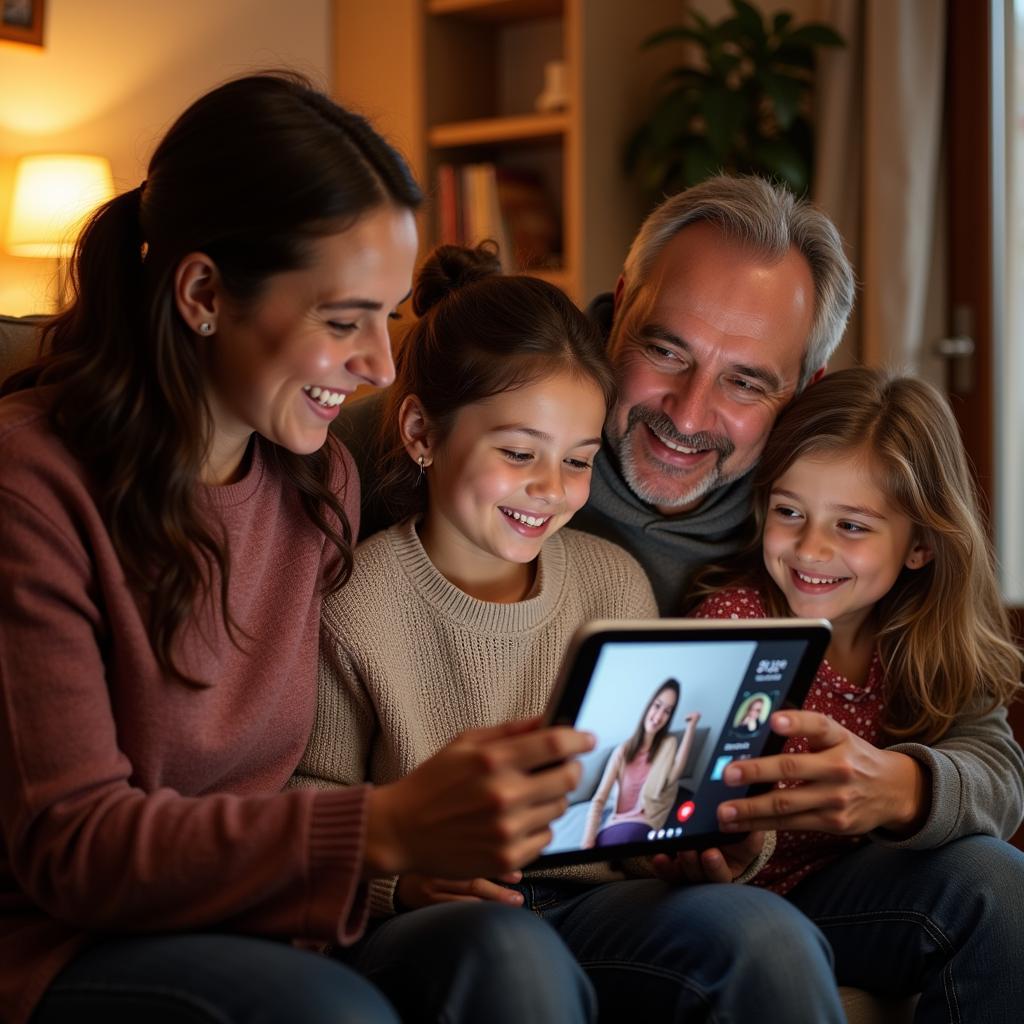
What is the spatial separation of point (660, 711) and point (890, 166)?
2.55m

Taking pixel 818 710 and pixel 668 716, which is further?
pixel 818 710

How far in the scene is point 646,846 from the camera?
1.22m

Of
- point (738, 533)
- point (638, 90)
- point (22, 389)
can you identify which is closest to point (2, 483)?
point (22, 389)

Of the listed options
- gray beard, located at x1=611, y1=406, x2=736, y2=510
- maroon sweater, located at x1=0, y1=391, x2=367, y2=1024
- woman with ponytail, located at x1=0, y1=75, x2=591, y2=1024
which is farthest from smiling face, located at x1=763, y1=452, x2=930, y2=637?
maroon sweater, located at x1=0, y1=391, x2=367, y2=1024

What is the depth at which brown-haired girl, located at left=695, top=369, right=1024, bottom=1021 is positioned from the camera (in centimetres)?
135

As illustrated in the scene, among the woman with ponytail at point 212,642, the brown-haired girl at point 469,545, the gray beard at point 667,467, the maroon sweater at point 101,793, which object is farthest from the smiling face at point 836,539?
the maroon sweater at point 101,793

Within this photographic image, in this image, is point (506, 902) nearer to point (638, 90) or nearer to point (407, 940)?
point (407, 940)

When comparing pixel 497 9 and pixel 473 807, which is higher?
pixel 497 9

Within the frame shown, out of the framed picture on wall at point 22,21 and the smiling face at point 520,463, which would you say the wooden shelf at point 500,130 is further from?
the smiling face at point 520,463

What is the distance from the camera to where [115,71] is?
3.52m

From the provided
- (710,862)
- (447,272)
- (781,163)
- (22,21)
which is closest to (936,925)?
(710,862)

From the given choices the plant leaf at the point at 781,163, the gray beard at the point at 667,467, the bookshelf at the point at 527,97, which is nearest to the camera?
the gray beard at the point at 667,467

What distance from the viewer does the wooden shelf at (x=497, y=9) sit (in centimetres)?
367

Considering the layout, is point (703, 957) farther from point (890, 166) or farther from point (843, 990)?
point (890, 166)
